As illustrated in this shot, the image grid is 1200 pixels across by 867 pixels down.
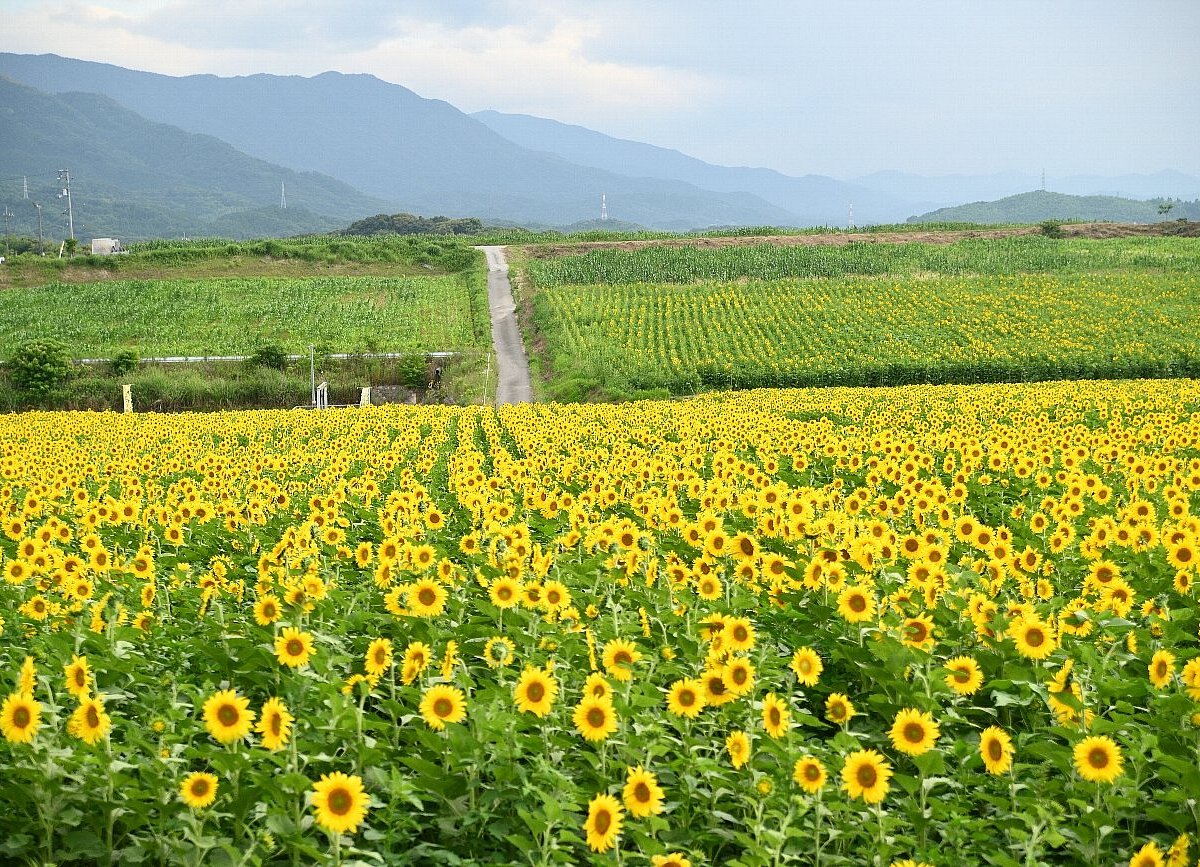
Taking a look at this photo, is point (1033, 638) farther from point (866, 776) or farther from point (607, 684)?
point (607, 684)

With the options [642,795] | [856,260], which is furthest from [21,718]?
[856,260]

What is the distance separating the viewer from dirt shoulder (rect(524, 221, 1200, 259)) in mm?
82562

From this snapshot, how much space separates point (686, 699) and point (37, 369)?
48.9 m

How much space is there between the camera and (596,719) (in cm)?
370

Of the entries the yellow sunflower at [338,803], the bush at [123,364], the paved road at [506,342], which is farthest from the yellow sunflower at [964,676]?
the bush at [123,364]

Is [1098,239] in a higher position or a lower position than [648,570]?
higher

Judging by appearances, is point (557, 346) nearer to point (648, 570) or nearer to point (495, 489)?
point (495, 489)

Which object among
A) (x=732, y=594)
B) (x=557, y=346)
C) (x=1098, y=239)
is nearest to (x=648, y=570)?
(x=732, y=594)

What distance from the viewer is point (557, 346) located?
160ft

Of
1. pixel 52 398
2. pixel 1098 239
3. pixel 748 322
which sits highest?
pixel 1098 239

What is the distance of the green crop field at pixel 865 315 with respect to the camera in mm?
42656

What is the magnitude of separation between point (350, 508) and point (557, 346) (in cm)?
4006

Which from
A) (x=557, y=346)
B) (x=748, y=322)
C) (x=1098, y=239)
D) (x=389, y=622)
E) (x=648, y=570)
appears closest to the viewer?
(x=389, y=622)

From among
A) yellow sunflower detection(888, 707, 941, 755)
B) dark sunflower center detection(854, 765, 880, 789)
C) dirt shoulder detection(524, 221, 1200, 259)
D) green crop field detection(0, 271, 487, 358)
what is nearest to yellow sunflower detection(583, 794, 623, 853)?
dark sunflower center detection(854, 765, 880, 789)
